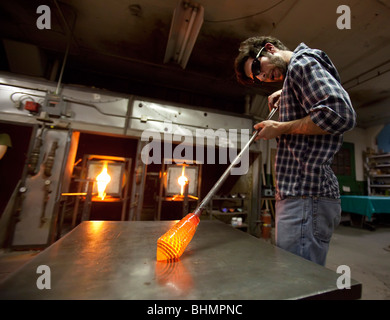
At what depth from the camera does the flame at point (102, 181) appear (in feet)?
9.22

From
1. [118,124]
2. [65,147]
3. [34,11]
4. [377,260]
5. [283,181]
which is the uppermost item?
[34,11]

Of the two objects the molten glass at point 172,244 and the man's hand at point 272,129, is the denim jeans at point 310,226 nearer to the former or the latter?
the man's hand at point 272,129

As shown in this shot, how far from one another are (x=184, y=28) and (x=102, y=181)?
2434 mm

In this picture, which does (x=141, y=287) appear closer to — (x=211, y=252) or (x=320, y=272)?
(x=211, y=252)

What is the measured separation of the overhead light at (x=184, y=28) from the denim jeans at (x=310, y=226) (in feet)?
8.15

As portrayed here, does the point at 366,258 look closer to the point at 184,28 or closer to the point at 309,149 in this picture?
the point at 309,149

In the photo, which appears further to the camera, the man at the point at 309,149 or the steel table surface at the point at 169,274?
the man at the point at 309,149

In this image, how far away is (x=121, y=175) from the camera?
9.66 ft

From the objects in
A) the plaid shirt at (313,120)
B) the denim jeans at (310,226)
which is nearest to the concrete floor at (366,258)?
the denim jeans at (310,226)

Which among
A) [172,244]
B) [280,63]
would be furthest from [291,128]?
[172,244]

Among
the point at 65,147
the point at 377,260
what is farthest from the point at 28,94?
the point at 377,260

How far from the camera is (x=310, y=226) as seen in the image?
782 mm
